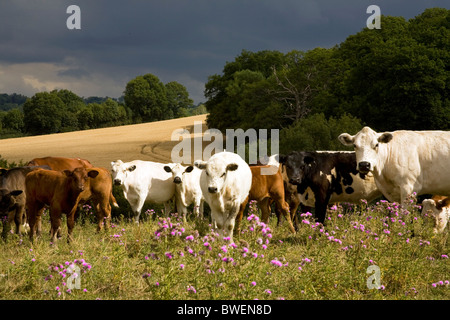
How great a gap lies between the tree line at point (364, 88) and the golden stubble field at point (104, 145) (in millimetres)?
14348

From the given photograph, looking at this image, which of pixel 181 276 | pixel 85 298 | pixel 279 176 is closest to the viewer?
pixel 85 298

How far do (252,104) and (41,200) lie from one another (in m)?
Result: 42.1

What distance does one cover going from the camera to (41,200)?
9.89 m

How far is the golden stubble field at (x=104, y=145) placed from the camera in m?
55.8

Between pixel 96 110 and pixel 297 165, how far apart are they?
94406 millimetres

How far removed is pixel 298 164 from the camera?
35.8ft

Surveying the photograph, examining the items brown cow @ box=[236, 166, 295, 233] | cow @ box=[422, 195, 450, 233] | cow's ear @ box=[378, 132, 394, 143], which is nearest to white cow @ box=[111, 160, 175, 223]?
brown cow @ box=[236, 166, 295, 233]

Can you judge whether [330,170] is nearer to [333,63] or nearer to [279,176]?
[279,176]

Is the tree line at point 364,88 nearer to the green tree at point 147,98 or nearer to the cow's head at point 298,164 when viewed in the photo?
the cow's head at point 298,164

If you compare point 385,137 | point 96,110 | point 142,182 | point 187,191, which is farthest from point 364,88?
point 96,110

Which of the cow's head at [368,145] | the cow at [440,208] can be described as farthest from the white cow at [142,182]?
the cow at [440,208]

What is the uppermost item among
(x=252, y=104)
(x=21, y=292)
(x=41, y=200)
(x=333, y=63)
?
(x=333, y=63)

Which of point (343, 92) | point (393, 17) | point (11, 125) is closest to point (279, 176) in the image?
point (343, 92)

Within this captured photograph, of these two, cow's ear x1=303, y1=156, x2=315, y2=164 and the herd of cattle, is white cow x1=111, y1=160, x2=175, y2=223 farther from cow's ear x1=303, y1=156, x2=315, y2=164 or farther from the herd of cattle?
cow's ear x1=303, y1=156, x2=315, y2=164
